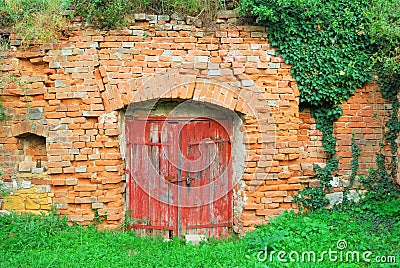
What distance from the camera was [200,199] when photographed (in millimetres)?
6680

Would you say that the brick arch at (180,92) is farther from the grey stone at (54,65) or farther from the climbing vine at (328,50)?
the climbing vine at (328,50)

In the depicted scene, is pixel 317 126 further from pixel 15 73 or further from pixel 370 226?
pixel 15 73

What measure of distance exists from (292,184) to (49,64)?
398cm

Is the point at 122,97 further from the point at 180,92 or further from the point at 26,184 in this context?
the point at 26,184

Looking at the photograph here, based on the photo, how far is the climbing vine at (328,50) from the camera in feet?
20.8

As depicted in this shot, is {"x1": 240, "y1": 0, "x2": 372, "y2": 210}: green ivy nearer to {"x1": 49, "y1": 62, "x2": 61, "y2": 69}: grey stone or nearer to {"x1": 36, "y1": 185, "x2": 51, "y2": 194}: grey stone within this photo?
{"x1": 49, "y1": 62, "x2": 61, "y2": 69}: grey stone

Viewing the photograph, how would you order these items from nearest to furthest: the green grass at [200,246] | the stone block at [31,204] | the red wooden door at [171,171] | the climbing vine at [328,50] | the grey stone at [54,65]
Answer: the green grass at [200,246] → the grey stone at [54,65] → the stone block at [31,204] → the climbing vine at [328,50] → the red wooden door at [171,171]

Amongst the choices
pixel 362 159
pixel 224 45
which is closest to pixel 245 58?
pixel 224 45

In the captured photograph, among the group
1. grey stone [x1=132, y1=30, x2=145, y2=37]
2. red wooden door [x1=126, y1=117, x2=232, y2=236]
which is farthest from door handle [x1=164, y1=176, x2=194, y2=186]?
grey stone [x1=132, y1=30, x2=145, y2=37]

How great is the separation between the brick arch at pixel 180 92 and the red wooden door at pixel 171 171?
1.63 feet

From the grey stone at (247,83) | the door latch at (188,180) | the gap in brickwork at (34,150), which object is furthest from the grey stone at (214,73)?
the gap in brickwork at (34,150)

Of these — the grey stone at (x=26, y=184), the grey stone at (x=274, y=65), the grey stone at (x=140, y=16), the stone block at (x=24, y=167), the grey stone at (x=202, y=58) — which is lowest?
the grey stone at (x=26, y=184)

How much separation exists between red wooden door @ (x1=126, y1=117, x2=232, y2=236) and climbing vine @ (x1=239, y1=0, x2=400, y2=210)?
146cm

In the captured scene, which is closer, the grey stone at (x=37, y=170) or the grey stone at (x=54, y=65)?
the grey stone at (x=54, y=65)
